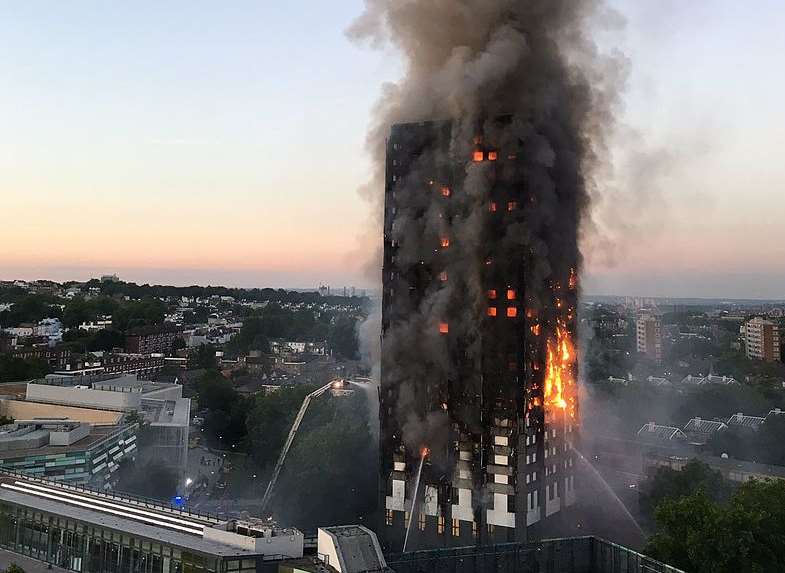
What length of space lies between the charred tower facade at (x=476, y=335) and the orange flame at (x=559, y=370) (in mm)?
155

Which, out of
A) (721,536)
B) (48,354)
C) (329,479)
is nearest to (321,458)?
(329,479)

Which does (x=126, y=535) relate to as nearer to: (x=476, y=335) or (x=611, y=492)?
(x=476, y=335)

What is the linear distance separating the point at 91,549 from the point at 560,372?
98.9 ft

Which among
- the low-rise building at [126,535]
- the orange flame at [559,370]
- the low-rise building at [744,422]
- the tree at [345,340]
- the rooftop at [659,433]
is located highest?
the orange flame at [559,370]

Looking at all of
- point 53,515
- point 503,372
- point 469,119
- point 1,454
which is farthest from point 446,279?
point 1,454

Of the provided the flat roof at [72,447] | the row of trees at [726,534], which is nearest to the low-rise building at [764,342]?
the row of trees at [726,534]

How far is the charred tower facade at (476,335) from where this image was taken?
4538 cm

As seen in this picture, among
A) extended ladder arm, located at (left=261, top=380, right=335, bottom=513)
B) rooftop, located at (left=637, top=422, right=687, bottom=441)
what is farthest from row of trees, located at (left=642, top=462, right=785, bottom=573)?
rooftop, located at (left=637, top=422, right=687, bottom=441)

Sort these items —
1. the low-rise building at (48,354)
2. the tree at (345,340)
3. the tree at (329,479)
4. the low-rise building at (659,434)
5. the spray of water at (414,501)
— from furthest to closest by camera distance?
1. the tree at (345,340)
2. the low-rise building at (48,354)
3. the low-rise building at (659,434)
4. the tree at (329,479)
5. the spray of water at (414,501)

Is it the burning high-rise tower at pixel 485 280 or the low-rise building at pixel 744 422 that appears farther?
the low-rise building at pixel 744 422

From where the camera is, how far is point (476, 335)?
153ft

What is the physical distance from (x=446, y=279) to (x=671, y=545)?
2064 cm

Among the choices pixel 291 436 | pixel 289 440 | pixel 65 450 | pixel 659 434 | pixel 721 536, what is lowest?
pixel 289 440

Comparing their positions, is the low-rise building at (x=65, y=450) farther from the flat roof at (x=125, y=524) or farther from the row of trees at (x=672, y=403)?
the row of trees at (x=672, y=403)
